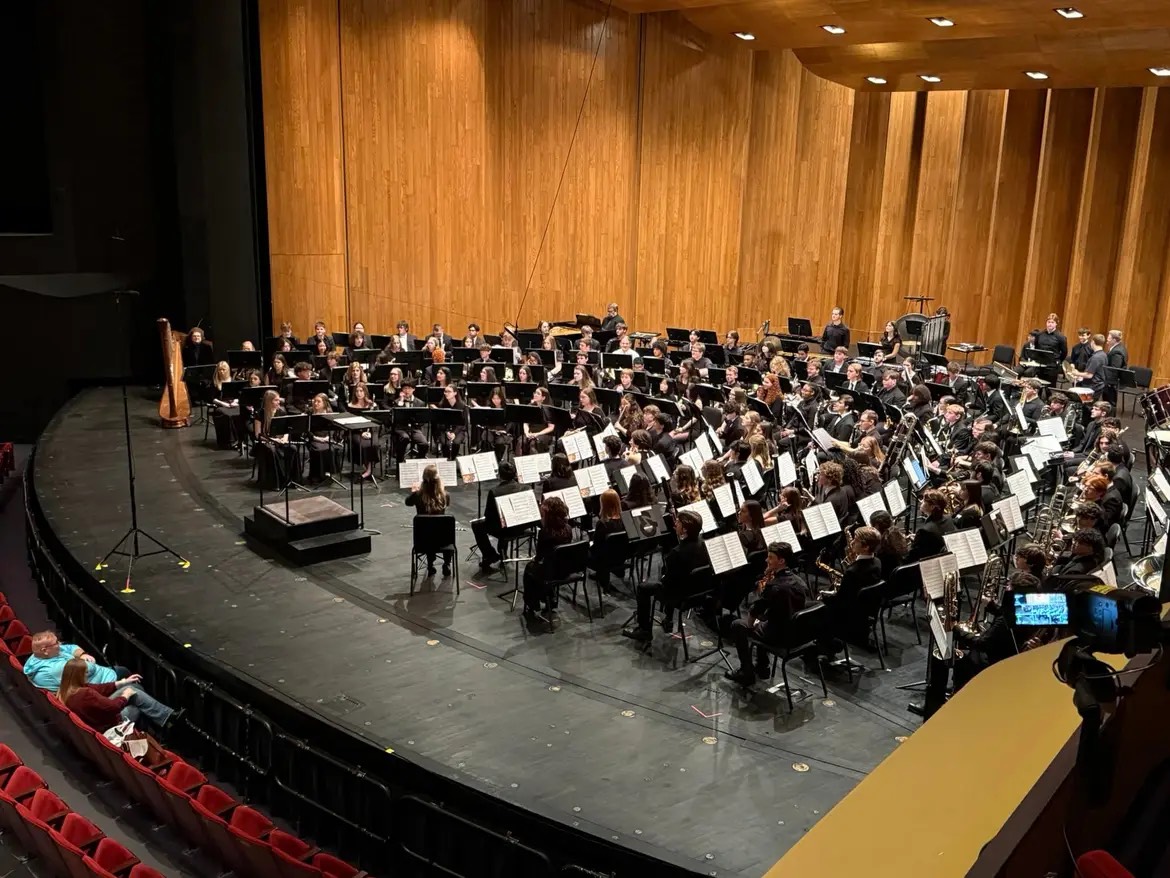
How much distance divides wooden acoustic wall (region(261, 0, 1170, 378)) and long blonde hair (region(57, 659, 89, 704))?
1290 cm

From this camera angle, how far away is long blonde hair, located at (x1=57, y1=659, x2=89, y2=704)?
284 inches

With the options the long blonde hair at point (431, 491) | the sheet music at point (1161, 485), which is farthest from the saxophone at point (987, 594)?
the long blonde hair at point (431, 491)

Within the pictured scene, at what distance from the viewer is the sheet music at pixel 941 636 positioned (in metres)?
6.72

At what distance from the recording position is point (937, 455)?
1156cm

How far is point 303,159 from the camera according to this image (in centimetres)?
1880

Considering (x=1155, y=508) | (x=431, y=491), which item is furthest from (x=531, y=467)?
(x=1155, y=508)

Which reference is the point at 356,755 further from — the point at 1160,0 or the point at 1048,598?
the point at 1160,0

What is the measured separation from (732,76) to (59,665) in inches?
799

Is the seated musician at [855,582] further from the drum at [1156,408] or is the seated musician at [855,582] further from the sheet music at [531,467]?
the drum at [1156,408]

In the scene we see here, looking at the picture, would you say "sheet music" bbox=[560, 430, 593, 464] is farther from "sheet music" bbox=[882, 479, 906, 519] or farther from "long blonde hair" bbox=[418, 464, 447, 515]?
"sheet music" bbox=[882, 479, 906, 519]

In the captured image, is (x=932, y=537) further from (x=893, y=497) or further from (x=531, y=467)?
(x=531, y=467)

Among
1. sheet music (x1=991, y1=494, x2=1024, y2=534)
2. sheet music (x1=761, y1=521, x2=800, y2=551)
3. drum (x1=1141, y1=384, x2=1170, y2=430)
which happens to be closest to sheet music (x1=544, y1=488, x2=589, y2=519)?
sheet music (x1=761, y1=521, x2=800, y2=551)

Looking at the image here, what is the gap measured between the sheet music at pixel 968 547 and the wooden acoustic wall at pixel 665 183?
578 inches

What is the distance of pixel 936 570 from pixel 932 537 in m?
1.72
